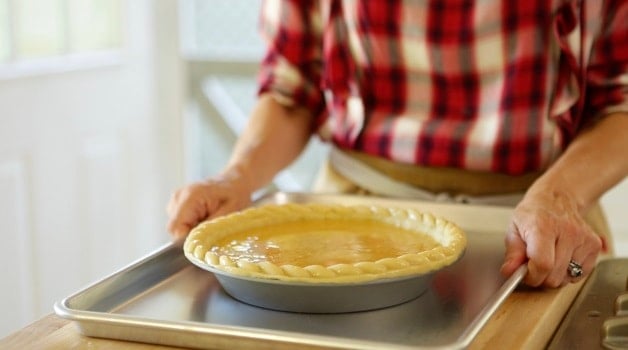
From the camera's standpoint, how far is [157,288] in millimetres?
1042

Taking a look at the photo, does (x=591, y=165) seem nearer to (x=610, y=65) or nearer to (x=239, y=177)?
(x=610, y=65)

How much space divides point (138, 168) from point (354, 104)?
4.43 ft

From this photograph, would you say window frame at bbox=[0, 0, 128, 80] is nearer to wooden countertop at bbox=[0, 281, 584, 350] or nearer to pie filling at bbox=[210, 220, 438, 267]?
pie filling at bbox=[210, 220, 438, 267]

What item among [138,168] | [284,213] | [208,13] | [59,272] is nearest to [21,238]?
[59,272]

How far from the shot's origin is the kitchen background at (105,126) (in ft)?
7.45

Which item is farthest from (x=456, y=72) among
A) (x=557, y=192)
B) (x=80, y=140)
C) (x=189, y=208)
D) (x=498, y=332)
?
(x=80, y=140)

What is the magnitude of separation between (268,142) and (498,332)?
0.65m

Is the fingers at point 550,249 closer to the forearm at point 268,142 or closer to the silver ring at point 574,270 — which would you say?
the silver ring at point 574,270

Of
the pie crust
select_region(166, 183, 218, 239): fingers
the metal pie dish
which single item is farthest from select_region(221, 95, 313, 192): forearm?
the metal pie dish

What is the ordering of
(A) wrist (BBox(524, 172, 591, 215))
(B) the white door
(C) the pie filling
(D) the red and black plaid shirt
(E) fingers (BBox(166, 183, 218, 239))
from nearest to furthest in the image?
1. (C) the pie filling
2. (A) wrist (BBox(524, 172, 591, 215))
3. (E) fingers (BBox(166, 183, 218, 239))
4. (D) the red and black plaid shirt
5. (B) the white door

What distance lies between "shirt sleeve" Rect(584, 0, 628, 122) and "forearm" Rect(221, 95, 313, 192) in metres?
0.44

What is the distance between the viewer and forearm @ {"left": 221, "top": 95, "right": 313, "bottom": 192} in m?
1.42

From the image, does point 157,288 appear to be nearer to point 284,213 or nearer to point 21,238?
point 284,213

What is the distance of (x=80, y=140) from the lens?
2480mm
